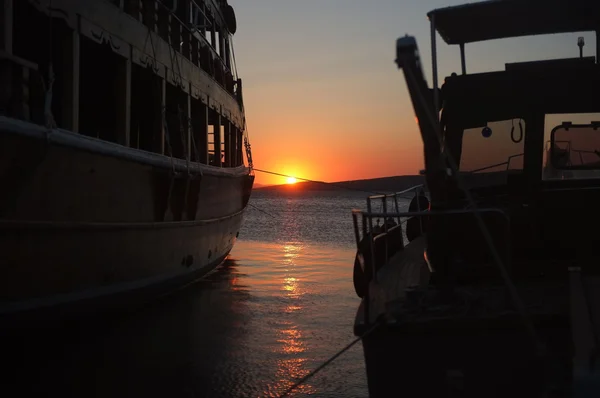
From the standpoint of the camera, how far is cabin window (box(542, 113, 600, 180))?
5191 mm

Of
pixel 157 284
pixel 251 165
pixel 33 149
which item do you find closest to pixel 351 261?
pixel 251 165

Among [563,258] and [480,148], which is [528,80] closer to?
[480,148]

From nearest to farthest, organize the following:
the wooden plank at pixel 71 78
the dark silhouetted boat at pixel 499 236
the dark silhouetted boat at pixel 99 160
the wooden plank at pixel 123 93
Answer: the dark silhouetted boat at pixel 499 236, the dark silhouetted boat at pixel 99 160, the wooden plank at pixel 71 78, the wooden plank at pixel 123 93

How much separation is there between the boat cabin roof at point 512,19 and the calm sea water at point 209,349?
3331 millimetres

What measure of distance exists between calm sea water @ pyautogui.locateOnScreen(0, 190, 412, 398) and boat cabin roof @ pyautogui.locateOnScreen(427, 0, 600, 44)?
333 cm

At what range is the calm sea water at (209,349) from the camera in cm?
613

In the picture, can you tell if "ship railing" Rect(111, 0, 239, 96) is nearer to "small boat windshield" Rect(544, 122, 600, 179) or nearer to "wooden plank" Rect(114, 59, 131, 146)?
"wooden plank" Rect(114, 59, 131, 146)

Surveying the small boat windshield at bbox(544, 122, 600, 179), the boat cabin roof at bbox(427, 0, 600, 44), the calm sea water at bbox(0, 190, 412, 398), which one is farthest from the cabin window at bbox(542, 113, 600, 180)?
the calm sea water at bbox(0, 190, 412, 398)

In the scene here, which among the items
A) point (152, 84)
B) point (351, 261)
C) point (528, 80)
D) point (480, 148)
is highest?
point (152, 84)

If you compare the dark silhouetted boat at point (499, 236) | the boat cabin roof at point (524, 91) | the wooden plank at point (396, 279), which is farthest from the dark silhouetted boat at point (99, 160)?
the boat cabin roof at point (524, 91)

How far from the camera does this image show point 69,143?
691 cm

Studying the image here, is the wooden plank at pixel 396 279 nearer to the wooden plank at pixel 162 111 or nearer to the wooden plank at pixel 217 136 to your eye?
the wooden plank at pixel 162 111

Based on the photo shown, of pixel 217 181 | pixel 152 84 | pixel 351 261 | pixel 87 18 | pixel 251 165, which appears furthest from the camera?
pixel 251 165

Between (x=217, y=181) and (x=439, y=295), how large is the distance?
32.0 ft
